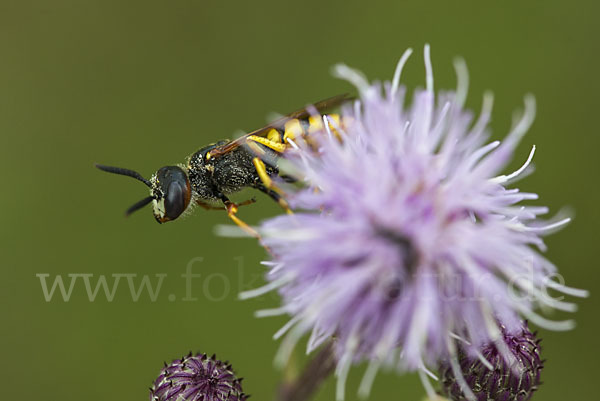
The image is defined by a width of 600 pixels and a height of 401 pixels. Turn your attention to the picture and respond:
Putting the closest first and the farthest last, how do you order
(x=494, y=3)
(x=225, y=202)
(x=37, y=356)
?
(x=225, y=202)
(x=37, y=356)
(x=494, y=3)

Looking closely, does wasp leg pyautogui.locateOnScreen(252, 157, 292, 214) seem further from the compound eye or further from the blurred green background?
the blurred green background

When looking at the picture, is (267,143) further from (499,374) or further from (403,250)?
(499,374)

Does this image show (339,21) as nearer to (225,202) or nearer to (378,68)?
(378,68)

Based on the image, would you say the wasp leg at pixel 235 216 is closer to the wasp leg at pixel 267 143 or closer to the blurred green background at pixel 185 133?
the wasp leg at pixel 267 143

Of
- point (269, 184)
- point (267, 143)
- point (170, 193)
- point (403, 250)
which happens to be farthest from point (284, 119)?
point (403, 250)

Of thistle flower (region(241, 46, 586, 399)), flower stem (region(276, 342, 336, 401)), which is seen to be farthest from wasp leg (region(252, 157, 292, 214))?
flower stem (region(276, 342, 336, 401))

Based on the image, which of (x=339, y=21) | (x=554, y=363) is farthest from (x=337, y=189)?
(x=339, y=21)

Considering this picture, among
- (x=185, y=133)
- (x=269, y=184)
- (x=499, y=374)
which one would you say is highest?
(x=185, y=133)
